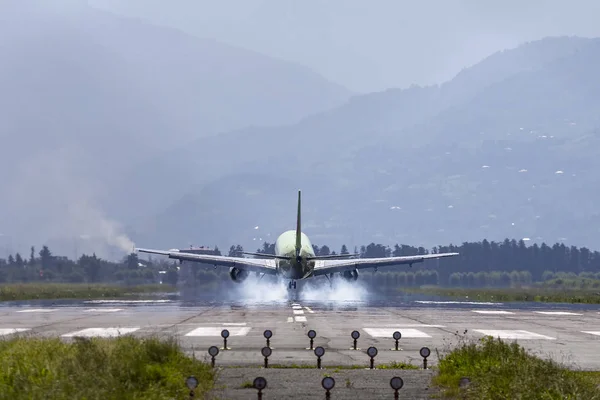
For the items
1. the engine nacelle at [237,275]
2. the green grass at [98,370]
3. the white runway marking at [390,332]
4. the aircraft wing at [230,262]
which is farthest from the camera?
the aircraft wing at [230,262]

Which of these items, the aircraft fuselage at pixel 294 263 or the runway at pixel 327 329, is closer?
the runway at pixel 327 329

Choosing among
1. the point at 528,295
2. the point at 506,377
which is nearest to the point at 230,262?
the point at 528,295

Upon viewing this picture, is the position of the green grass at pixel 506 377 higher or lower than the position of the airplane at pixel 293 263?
lower

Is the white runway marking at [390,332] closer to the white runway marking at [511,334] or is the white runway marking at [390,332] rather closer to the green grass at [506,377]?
the white runway marking at [511,334]

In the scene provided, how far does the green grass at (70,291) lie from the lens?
3794 inches

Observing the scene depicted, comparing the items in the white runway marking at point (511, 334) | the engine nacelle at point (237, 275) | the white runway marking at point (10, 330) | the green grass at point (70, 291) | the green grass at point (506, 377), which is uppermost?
the engine nacelle at point (237, 275)

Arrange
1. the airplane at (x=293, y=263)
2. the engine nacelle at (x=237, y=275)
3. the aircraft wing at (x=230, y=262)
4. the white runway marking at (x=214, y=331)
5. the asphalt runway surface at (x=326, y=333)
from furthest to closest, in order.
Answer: the aircraft wing at (x=230, y=262)
the engine nacelle at (x=237, y=275)
the airplane at (x=293, y=263)
the white runway marking at (x=214, y=331)
the asphalt runway surface at (x=326, y=333)

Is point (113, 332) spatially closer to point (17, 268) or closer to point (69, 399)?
point (69, 399)

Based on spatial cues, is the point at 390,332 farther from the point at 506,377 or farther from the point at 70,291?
the point at 70,291

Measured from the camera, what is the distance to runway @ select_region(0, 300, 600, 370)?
33.3 metres

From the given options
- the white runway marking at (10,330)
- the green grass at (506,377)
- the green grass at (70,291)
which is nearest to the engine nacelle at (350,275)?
the green grass at (70,291)

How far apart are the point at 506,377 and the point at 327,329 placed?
1035 inches

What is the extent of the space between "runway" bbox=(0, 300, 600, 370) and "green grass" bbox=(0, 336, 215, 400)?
167 inches

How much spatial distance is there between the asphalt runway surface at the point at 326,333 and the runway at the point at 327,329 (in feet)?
0.14
